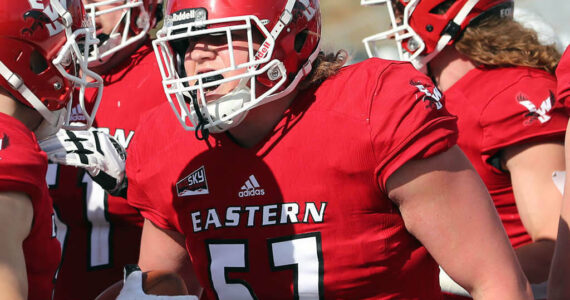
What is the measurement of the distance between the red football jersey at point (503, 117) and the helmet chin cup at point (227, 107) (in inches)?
39.7

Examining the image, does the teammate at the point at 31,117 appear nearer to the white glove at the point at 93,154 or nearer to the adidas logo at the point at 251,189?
the white glove at the point at 93,154

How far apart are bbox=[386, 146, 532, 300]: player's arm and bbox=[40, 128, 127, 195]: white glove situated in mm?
Result: 993

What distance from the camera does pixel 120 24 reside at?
308 cm

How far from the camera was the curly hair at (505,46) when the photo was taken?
281cm

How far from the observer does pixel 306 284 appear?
6.77 feet

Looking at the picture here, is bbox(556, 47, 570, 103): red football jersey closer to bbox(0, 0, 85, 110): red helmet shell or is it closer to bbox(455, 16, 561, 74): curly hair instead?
bbox(455, 16, 561, 74): curly hair

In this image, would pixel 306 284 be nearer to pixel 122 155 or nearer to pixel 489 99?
pixel 122 155

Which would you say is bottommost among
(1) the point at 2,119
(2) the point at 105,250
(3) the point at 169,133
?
(2) the point at 105,250

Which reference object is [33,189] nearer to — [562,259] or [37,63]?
[37,63]

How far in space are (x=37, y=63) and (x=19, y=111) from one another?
0.44 ft

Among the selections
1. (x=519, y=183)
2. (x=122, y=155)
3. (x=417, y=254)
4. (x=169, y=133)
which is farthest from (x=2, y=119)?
(x=519, y=183)

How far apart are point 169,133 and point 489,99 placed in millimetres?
1127

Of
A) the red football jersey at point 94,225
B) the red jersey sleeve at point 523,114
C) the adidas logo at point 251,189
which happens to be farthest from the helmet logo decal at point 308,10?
the red football jersey at point 94,225

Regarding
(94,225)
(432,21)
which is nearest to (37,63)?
(94,225)
